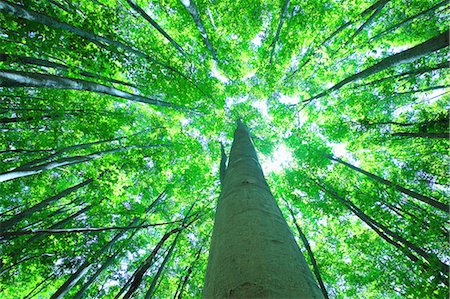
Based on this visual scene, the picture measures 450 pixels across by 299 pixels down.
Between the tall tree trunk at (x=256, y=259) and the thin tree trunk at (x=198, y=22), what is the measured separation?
6.36 meters

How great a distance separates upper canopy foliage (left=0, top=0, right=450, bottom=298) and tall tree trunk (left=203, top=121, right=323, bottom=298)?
13.6 ft

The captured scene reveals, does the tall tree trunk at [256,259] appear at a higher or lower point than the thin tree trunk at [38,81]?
lower

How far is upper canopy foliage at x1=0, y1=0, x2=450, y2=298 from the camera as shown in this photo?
17.6 ft

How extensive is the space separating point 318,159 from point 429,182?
11.8ft

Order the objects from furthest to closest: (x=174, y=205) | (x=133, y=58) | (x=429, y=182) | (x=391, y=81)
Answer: (x=174, y=205)
(x=429, y=182)
(x=391, y=81)
(x=133, y=58)

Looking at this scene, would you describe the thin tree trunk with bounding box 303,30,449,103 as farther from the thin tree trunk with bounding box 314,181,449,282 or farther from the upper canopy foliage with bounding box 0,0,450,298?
the thin tree trunk with bounding box 314,181,449,282

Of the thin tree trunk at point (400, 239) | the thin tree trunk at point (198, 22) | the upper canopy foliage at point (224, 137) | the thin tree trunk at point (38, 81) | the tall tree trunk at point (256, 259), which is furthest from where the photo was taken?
the thin tree trunk at point (198, 22)

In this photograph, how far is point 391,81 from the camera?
19.5 feet

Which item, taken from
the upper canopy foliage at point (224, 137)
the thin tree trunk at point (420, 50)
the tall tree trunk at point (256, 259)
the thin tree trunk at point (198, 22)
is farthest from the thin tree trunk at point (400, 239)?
the thin tree trunk at point (198, 22)

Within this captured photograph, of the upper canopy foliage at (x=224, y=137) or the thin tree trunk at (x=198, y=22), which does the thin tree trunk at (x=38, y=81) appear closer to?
the upper canopy foliage at (x=224, y=137)

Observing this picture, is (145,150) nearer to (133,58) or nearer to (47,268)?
(133,58)

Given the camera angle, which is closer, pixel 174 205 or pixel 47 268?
pixel 47 268

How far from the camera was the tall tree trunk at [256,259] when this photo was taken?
0.72 m

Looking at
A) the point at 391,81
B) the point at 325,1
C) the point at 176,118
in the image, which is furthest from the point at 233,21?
the point at 391,81
